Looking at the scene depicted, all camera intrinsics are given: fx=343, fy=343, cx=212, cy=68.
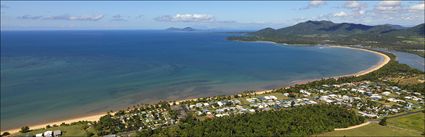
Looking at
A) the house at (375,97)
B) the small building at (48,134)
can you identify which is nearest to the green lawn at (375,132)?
the house at (375,97)

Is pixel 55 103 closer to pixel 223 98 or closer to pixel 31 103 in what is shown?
pixel 31 103

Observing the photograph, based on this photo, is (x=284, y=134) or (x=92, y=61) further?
(x=92, y=61)

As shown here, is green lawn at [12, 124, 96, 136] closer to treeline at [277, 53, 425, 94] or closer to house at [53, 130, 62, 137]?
house at [53, 130, 62, 137]

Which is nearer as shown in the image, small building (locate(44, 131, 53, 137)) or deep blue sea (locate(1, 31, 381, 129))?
small building (locate(44, 131, 53, 137))

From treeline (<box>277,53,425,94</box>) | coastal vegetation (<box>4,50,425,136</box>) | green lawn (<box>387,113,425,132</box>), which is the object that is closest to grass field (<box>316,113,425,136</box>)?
green lawn (<box>387,113,425,132</box>)

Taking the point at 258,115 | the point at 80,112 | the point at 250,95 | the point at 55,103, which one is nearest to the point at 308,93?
the point at 250,95

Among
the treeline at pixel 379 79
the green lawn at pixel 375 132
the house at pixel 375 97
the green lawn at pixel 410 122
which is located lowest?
the green lawn at pixel 375 132

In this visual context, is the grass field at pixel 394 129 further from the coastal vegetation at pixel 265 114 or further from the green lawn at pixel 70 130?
the green lawn at pixel 70 130
